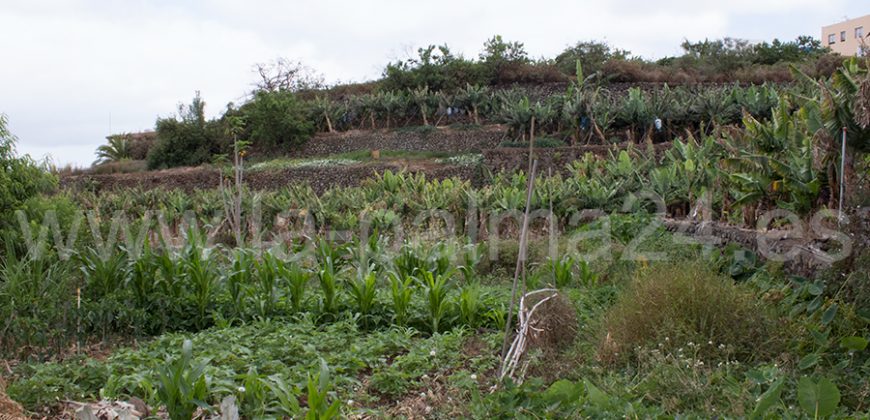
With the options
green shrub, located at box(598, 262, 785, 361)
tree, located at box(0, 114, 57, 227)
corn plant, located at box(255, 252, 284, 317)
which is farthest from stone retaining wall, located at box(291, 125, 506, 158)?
green shrub, located at box(598, 262, 785, 361)

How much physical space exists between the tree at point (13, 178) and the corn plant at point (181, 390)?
5.14 m

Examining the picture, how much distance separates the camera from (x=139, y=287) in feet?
19.3

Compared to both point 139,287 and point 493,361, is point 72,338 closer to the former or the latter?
point 139,287

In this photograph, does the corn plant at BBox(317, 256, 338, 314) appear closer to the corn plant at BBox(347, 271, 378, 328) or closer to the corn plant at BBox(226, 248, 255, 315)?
the corn plant at BBox(347, 271, 378, 328)

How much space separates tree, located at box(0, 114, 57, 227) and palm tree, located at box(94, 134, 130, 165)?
79.7 feet

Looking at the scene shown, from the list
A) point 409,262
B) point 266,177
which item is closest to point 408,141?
point 266,177

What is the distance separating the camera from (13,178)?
26.4 ft

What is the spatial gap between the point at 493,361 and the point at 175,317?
101 inches

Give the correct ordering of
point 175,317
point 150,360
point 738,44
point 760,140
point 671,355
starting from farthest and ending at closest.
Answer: point 738,44 → point 760,140 → point 175,317 → point 150,360 → point 671,355

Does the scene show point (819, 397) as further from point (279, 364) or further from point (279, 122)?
point (279, 122)

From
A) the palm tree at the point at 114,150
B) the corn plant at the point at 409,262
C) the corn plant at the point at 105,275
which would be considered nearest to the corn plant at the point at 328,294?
the corn plant at the point at 409,262

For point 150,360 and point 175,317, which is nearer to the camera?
point 150,360

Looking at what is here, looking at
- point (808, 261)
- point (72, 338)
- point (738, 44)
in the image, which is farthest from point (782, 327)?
point (738, 44)

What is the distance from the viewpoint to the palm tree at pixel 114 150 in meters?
31.6
